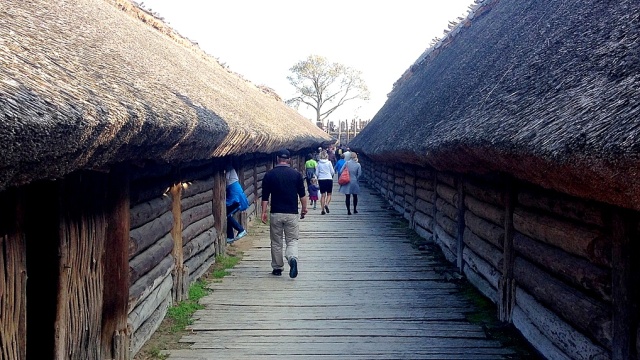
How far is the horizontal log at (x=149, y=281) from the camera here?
16.6 ft

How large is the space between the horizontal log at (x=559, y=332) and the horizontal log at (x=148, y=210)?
349 cm

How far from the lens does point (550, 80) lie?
15.3ft

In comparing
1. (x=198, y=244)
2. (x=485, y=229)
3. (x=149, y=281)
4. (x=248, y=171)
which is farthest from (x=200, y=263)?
(x=248, y=171)

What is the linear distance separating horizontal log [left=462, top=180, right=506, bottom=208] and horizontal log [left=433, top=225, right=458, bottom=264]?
1022 millimetres

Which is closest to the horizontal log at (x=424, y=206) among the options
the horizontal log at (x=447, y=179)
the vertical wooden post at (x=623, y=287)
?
the horizontal log at (x=447, y=179)

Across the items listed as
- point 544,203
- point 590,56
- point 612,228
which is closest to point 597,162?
point 612,228

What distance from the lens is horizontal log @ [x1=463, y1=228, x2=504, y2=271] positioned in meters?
6.34

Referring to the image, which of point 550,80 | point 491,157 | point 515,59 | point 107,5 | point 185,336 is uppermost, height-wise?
point 107,5

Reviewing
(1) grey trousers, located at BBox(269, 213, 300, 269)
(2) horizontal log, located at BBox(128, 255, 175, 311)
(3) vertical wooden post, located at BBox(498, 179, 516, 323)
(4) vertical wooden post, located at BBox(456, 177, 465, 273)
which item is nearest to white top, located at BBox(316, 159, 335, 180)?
(4) vertical wooden post, located at BBox(456, 177, 465, 273)

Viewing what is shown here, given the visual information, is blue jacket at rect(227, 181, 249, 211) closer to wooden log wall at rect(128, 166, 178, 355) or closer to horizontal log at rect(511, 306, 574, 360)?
wooden log wall at rect(128, 166, 178, 355)

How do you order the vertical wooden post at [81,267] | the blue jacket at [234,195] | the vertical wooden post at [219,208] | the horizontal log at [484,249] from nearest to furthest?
1. the vertical wooden post at [81,267]
2. the horizontal log at [484,249]
3. the vertical wooden post at [219,208]
4. the blue jacket at [234,195]

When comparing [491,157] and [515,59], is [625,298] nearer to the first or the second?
[491,157]

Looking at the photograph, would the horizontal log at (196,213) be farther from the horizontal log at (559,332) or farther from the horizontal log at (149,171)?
the horizontal log at (559,332)

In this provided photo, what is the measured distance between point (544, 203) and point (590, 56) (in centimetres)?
126
